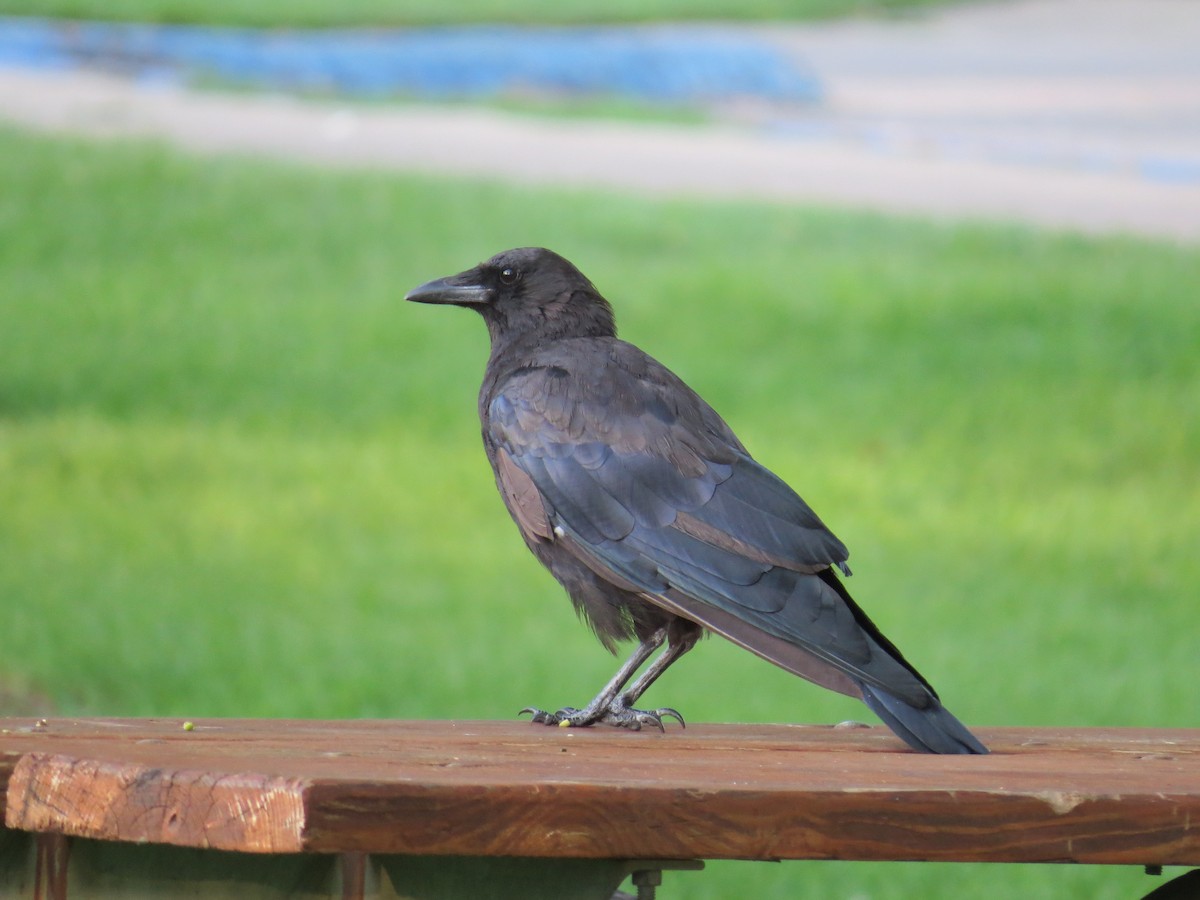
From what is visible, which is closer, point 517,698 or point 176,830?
point 176,830

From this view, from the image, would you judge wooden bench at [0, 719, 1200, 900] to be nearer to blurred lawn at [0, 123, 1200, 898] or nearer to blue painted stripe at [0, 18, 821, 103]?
blurred lawn at [0, 123, 1200, 898]

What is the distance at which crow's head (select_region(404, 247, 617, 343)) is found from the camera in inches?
132

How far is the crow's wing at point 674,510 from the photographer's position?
246 centimetres

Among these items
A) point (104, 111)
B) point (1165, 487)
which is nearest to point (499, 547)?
point (1165, 487)

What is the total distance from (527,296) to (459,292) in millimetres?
136

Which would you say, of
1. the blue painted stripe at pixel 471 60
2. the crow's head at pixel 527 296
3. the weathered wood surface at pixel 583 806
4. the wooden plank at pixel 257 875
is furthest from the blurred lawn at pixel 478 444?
the weathered wood surface at pixel 583 806

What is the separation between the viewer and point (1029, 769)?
2.09 meters

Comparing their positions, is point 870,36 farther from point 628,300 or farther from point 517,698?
point 517,698

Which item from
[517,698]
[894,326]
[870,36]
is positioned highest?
[870,36]

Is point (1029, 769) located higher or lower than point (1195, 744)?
higher

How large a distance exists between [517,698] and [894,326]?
3550 millimetres

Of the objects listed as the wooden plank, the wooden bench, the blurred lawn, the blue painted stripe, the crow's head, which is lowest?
the blurred lawn

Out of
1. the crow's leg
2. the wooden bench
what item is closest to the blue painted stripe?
the crow's leg

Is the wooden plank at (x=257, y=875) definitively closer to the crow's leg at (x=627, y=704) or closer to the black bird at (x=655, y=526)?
the black bird at (x=655, y=526)
